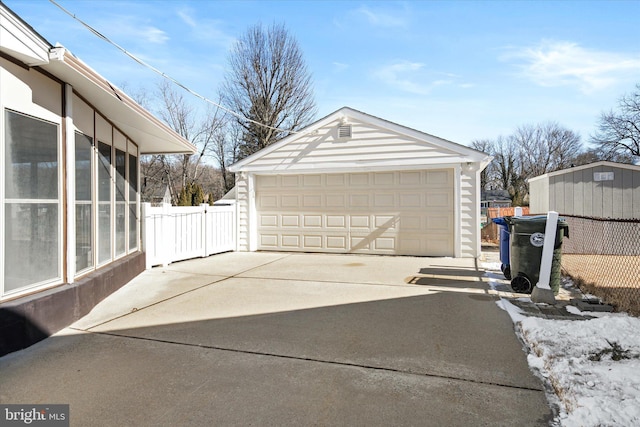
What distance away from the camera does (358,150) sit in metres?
10.2

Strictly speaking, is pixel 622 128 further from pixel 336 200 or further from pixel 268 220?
pixel 268 220

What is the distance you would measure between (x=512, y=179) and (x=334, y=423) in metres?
46.9

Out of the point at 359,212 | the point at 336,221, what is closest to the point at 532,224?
the point at 359,212

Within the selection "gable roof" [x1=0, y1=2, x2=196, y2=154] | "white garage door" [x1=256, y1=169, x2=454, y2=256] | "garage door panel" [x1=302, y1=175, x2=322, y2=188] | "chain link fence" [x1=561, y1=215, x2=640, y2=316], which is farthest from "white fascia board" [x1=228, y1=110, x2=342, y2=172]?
"chain link fence" [x1=561, y1=215, x2=640, y2=316]

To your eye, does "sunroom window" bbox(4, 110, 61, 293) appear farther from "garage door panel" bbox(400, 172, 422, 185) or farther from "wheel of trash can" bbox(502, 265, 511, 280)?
"garage door panel" bbox(400, 172, 422, 185)

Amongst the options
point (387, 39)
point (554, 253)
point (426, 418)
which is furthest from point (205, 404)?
point (387, 39)

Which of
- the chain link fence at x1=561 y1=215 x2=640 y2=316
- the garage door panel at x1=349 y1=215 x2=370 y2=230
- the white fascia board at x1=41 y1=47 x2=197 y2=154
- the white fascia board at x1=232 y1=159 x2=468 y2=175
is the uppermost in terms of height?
the white fascia board at x1=41 y1=47 x2=197 y2=154

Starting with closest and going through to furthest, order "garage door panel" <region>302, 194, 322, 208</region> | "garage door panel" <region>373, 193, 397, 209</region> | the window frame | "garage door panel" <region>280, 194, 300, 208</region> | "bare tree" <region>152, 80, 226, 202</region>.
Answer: the window frame < "garage door panel" <region>373, 193, 397, 209</region> < "garage door panel" <region>302, 194, 322, 208</region> < "garage door panel" <region>280, 194, 300, 208</region> < "bare tree" <region>152, 80, 226, 202</region>

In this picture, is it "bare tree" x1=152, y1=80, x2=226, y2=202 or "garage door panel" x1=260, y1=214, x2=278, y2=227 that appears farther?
"bare tree" x1=152, y1=80, x2=226, y2=202

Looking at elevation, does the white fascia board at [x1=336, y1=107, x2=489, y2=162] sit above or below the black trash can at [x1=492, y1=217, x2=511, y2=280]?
above

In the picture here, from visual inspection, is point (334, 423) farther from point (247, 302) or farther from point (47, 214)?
point (47, 214)

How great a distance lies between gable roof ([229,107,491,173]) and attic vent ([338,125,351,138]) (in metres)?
0.08

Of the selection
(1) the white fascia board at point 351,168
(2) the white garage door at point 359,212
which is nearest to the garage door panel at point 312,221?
(2) the white garage door at point 359,212

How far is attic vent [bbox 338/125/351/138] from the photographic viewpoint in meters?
10.2
